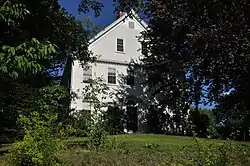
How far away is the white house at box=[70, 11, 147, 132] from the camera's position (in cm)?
2600

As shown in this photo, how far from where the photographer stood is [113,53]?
89.6 feet

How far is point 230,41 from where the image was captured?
17.1 m

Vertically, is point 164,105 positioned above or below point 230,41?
below

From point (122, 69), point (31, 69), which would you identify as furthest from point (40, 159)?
point (122, 69)

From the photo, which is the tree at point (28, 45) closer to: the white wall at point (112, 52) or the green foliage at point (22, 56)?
the green foliage at point (22, 56)

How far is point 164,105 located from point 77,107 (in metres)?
6.24

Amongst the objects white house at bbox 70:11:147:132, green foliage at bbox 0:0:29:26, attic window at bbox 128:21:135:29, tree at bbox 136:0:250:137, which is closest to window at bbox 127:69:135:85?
white house at bbox 70:11:147:132

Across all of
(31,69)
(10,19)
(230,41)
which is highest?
(230,41)

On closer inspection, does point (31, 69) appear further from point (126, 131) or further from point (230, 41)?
point (126, 131)

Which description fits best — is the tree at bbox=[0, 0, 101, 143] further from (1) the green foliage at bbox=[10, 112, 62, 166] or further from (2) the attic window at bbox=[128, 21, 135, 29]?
(2) the attic window at bbox=[128, 21, 135, 29]

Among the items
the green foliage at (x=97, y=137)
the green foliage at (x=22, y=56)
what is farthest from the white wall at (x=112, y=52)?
the green foliage at (x=22, y=56)

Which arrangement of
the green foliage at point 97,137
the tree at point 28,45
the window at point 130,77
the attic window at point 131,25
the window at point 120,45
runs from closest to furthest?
the tree at point 28,45 < the green foliage at point 97,137 < the window at point 130,77 < the window at point 120,45 < the attic window at point 131,25

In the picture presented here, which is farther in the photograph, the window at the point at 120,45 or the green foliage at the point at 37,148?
the window at the point at 120,45

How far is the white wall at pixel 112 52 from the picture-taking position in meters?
25.9
